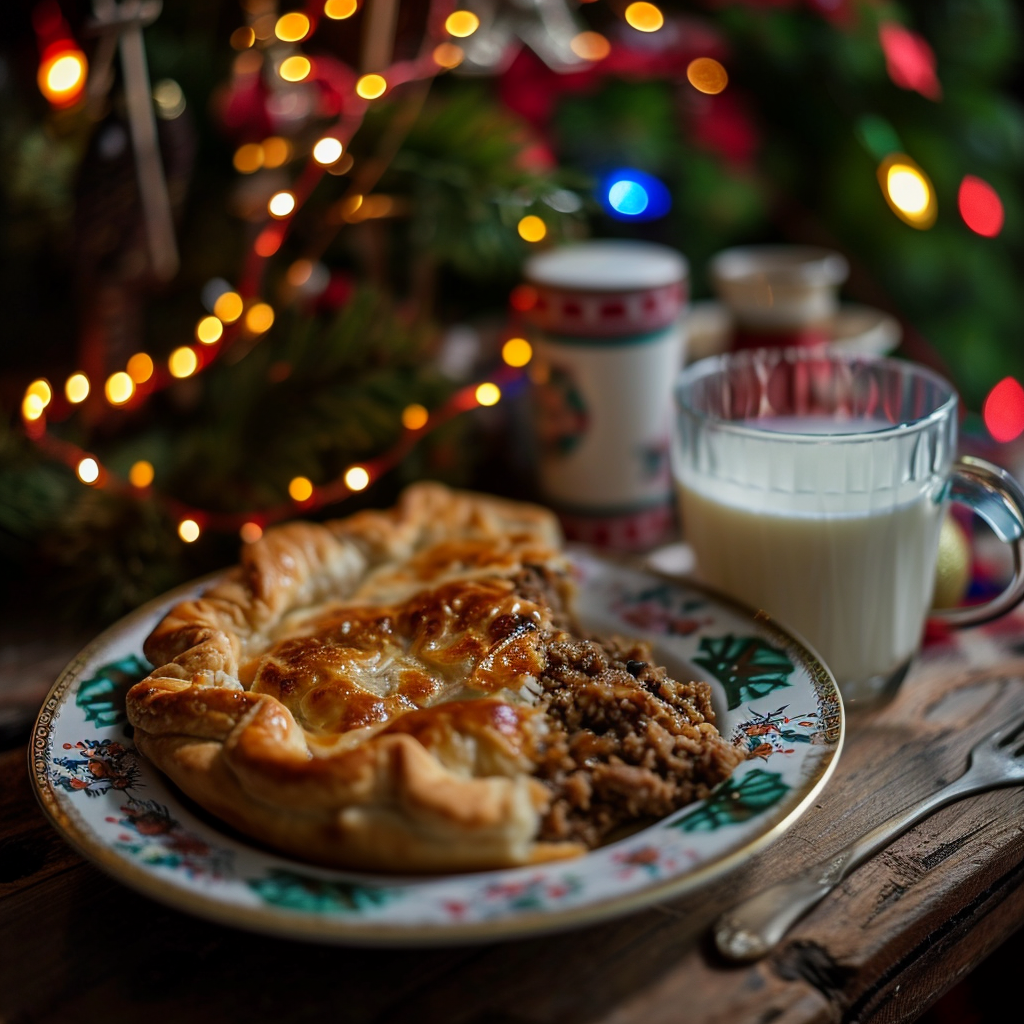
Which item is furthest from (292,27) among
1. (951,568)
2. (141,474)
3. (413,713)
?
(951,568)

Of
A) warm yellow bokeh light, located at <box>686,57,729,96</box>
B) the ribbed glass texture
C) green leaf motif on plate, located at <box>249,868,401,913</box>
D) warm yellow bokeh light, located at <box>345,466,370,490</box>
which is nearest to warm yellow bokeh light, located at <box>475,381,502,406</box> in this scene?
warm yellow bokeh light, located at <box>345,466,370,490</box>

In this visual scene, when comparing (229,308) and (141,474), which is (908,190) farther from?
(141,474)

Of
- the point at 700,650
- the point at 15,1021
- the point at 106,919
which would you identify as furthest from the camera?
the point at 700,650

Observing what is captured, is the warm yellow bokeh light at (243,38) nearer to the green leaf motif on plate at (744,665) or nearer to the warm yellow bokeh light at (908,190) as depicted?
the warm yellow bokeh light at (908,190)

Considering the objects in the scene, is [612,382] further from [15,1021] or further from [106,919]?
[15,1021]

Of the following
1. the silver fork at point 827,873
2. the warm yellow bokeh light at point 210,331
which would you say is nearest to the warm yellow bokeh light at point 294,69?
the warm yellow bokeh light at point 210,331

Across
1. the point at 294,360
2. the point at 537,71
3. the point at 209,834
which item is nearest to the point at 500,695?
the point at 209,834
